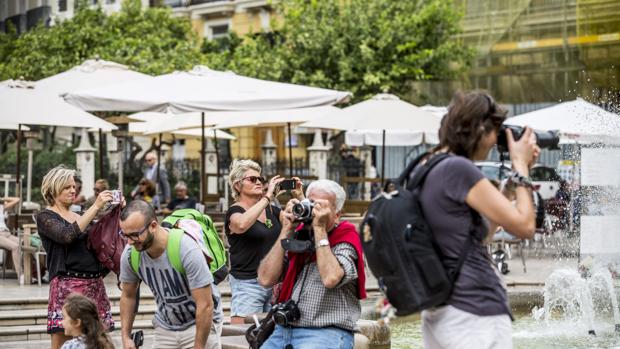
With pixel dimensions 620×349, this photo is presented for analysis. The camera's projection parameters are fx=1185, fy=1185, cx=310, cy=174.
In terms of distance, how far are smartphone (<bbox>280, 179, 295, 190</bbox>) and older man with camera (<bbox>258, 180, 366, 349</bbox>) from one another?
1067 mm

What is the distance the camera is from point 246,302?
26.2 feet

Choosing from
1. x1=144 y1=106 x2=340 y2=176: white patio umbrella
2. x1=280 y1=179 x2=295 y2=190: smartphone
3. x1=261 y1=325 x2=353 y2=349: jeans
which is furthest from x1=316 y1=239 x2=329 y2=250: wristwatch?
x1=144 y1=106 x2=340 y2=176: white patio umbrella

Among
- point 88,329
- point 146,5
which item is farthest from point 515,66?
point 88,329

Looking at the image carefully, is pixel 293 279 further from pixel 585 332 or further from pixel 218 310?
pixel 585 332

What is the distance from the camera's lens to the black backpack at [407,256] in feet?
15.1

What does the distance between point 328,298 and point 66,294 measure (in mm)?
2341

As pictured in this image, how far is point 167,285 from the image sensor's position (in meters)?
6.14

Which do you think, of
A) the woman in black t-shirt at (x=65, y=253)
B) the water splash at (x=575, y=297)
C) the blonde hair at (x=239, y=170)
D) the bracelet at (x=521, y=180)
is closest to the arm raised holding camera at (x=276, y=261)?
the bracelet at (x=521, y=180)

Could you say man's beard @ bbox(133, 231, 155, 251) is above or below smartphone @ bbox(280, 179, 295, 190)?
below

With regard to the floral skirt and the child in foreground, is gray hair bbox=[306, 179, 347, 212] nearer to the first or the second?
the child in foreground

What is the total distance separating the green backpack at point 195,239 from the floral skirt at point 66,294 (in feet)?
3.17

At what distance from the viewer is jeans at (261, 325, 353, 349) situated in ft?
18.5

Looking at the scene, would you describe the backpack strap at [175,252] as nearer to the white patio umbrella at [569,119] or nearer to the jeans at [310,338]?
the jeans at [310,338]

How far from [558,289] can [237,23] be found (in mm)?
33114
